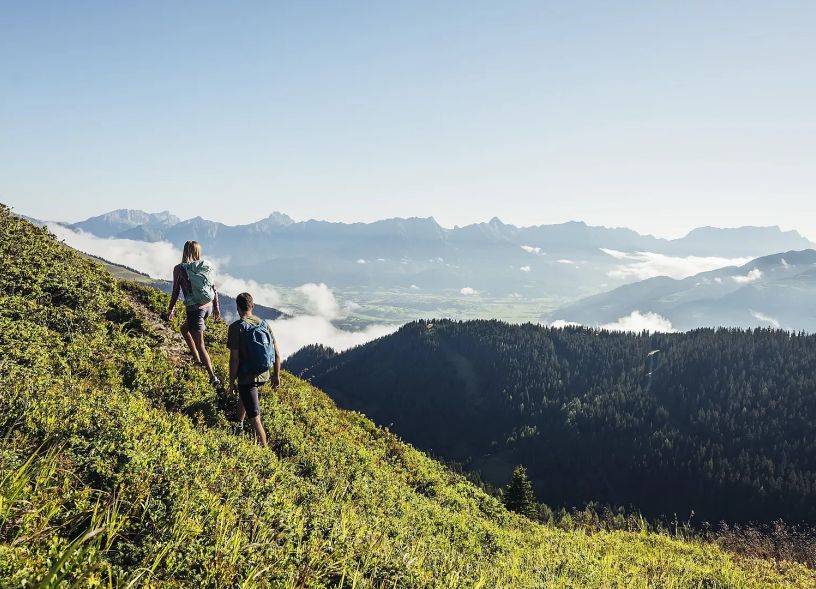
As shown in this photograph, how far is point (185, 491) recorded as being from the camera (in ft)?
16.1

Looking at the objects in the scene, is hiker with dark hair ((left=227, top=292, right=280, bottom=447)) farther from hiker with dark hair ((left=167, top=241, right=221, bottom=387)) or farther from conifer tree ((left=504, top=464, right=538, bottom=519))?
conifer tree ((left=504, top=464, right=538, bottom=519))

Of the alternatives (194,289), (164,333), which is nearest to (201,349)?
(194,289)

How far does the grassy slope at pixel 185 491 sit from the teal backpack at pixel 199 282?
2.23m

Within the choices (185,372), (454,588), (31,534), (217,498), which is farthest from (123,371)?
(454,588)

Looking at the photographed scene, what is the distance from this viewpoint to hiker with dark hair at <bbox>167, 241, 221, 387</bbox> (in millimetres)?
10891

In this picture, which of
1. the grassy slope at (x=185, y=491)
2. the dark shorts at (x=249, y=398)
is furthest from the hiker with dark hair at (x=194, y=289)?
the dark shorts at (x=249, y=398)

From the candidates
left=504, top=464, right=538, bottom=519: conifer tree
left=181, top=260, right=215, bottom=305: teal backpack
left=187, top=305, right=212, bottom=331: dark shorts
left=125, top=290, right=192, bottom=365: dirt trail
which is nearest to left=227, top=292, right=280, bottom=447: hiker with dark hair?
left=181, top=260, right=215, bottom=305: teal backpack

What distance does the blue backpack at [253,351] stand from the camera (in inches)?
373

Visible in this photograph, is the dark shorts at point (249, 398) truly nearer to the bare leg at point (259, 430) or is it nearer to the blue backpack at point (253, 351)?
the bare leg at point (259, 430)

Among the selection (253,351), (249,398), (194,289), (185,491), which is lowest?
(249,398)

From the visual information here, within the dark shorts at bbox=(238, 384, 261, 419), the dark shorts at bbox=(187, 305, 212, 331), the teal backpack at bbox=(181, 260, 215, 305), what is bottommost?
the dark shorts at bbox=(238, 384, 261, 419)

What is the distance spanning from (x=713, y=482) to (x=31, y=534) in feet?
738

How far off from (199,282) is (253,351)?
282cm

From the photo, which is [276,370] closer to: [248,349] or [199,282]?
[248,349]
